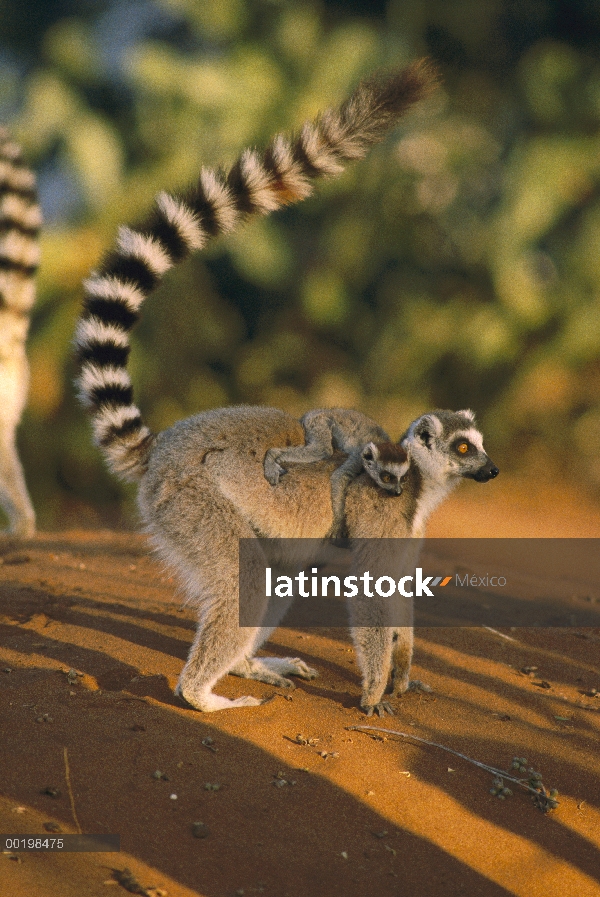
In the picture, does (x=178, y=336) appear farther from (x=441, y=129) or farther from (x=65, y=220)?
(x=441, y=129)

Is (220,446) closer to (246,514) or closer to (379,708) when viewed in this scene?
(246,514)

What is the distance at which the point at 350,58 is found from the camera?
14336mm

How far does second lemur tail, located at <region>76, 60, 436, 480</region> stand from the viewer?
167 inches

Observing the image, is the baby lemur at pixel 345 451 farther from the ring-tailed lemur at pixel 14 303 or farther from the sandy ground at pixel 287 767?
the ring-tailed lemur at pixel 14 303

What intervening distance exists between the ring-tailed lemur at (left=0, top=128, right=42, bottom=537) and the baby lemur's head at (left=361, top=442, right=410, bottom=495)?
4.35 meters

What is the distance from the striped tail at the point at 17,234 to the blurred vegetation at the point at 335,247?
4413 mm

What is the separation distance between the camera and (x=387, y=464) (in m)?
4.34

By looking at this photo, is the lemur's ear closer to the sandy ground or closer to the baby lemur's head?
the baby lemur's head

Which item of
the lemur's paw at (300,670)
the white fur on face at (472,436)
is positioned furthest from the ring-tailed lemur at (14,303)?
the white fur on face at (472,436)

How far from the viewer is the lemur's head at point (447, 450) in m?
4.67

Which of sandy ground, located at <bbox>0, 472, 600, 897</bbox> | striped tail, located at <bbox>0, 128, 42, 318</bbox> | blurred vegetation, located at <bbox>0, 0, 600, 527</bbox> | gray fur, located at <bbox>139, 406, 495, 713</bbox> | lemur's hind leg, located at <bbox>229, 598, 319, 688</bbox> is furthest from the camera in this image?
blurred vegetation, located at <bbox>0, 0, 600, 527</bbox>

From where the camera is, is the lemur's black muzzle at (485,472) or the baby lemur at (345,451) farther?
the lemur's black muzzle at (485,472)

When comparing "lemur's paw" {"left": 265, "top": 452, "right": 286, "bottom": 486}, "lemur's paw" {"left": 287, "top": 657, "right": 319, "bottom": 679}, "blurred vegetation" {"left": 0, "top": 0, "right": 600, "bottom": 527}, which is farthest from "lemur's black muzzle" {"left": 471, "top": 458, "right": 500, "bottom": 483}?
"blurred vegetation" {"left": 0, "top": 0, "right": 600, "bottom": 527}

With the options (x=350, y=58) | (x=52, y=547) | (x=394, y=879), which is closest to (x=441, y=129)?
(x=350, y=58)
